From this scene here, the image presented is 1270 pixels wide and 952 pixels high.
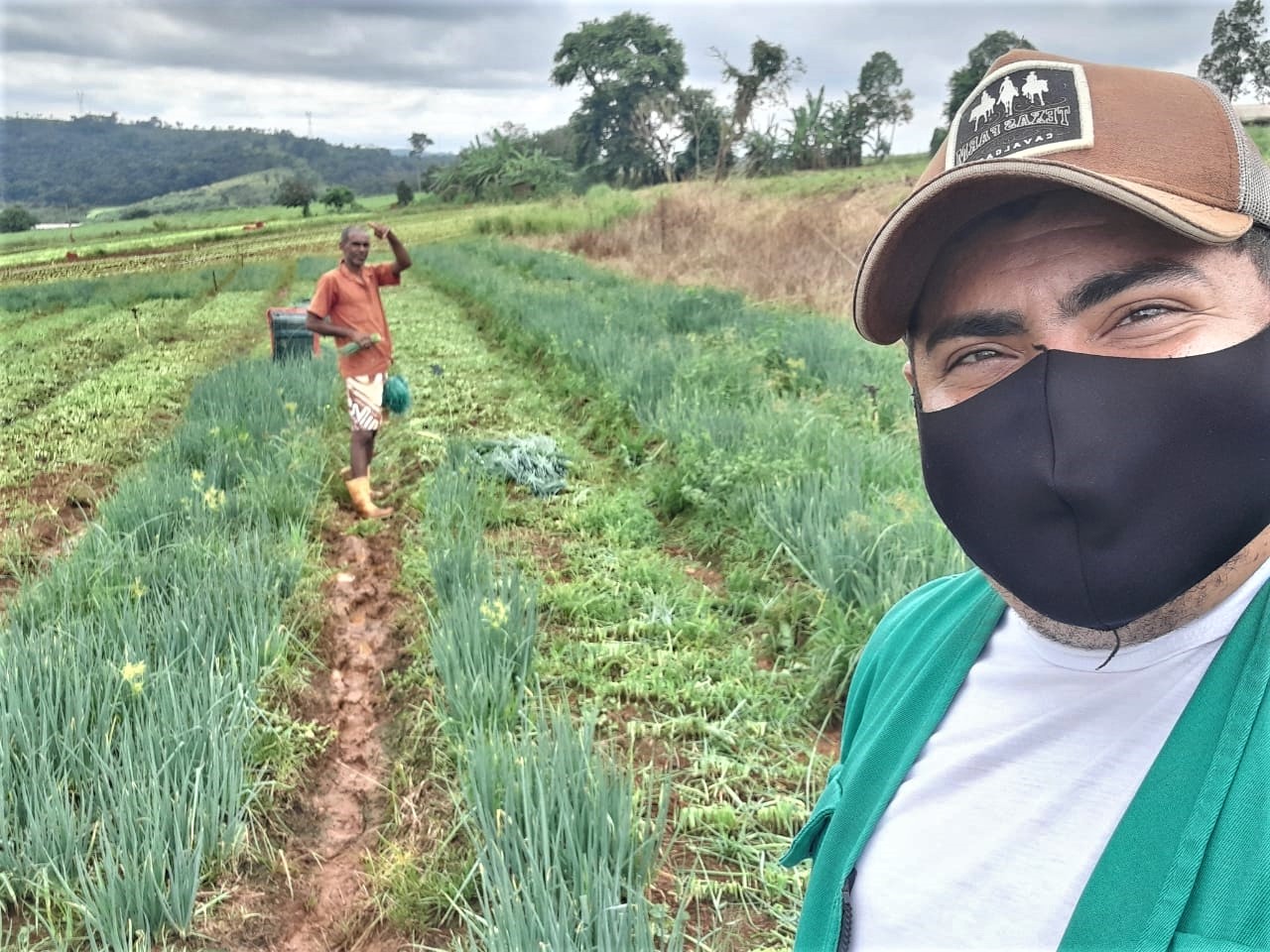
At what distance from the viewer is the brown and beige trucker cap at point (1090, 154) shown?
0.73 metres

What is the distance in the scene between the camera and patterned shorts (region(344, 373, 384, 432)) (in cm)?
Answer: 438

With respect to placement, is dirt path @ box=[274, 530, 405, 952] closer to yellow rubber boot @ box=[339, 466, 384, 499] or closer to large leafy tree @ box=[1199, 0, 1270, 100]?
yellow rubber boot @ box=[339, 466, 384, 499]

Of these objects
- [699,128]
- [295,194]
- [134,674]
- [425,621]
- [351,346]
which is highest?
[699,128]

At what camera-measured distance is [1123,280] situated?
77cm

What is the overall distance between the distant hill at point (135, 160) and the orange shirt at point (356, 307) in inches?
17.6

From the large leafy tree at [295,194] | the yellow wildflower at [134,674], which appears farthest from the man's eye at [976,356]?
the large leafy tree at [295,194]

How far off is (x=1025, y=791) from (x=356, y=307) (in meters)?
4.17

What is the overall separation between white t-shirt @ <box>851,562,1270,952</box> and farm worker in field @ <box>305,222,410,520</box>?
3707 mm

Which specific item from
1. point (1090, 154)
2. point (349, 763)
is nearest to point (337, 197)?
point (349, 763)

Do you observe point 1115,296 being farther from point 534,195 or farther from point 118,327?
point 534,195

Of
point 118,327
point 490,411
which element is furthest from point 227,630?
point 490,411

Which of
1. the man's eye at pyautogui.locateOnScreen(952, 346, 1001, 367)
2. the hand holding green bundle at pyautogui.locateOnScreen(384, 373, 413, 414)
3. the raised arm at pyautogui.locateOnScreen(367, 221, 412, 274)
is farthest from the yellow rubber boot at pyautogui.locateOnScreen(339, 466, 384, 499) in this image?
the man's eye at pyautogui.locateOnScreen(952, 346, 1001, 367)

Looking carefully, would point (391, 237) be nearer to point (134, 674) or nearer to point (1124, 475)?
point (134, 674)

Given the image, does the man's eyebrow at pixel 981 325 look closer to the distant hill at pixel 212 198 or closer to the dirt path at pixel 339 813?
the dirt path at pixel 339 813
